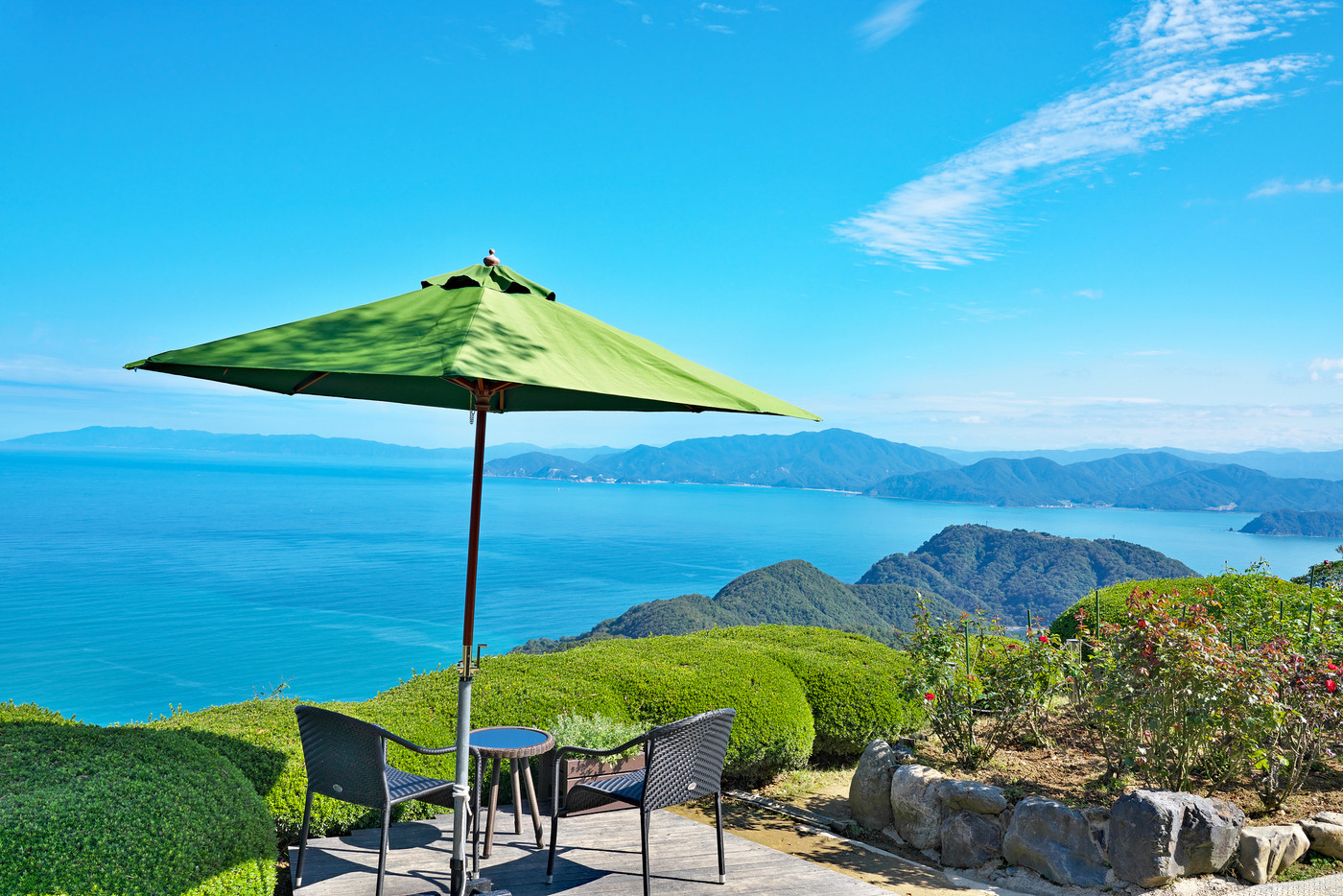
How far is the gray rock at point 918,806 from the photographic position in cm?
439

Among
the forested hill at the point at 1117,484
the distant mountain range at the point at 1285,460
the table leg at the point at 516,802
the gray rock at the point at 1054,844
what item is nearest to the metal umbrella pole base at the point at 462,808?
the table leg at the point at 516,802

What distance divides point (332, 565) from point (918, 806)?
9368 centimetres

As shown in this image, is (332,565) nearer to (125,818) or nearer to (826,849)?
(826,849)

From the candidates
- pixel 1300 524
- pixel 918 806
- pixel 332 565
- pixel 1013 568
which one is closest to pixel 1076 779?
pixel 918 806

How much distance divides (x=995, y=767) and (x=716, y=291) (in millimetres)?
18049

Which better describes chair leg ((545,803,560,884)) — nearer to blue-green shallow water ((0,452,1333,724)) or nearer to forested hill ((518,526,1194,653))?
blue-green shallow water ((0,452,1333,724))

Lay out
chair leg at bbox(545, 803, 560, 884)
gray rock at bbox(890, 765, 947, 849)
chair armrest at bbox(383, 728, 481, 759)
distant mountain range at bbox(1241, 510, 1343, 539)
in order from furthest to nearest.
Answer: distant mountain range at bbox(1241, 510, 1343, 539)
gray rock at bbox(890, 765, 947, 849)
chair leg at bbox(545, 803, 560, 884)
chair armrest at bbox(383, 728, 481, 759)

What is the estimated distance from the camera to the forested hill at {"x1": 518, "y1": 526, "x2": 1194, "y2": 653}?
195 feet

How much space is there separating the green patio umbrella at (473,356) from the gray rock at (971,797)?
2796 millimetres

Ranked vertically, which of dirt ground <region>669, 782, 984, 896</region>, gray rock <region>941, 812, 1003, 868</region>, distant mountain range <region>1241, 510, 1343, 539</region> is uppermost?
gray rock <region>941, 812, 1003, 868</region>

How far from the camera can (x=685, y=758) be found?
3371 mm

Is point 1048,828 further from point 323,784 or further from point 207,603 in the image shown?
point 207,603

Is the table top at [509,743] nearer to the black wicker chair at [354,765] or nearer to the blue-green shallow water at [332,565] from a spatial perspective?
the black wicker chair at [354,765]

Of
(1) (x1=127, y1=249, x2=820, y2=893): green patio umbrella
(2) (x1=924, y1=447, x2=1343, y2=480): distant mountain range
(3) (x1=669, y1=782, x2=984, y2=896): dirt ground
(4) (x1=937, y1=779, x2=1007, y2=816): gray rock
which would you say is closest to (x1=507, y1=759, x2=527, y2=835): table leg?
Answer: (1) (x1=127, y1=249, x2=820, y2=893): green patio umbrella
